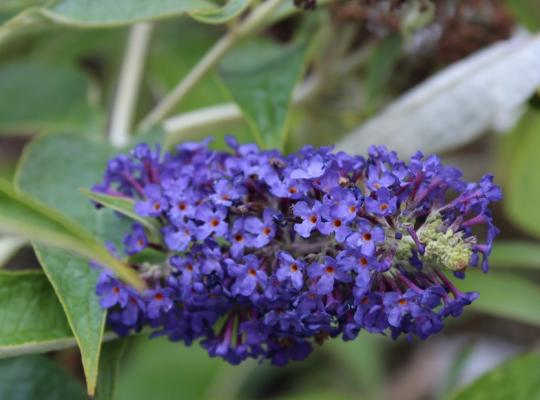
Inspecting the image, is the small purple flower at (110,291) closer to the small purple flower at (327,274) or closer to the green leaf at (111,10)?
the small purple flower at (327,274)

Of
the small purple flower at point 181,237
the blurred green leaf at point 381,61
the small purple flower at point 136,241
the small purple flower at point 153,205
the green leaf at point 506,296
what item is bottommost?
the green leaf at point 506,296

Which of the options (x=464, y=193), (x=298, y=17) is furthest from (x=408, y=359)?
(x=464, y=193)

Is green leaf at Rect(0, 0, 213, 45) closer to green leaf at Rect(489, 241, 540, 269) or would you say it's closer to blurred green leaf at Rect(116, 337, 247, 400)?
green leaf at Rect(489, 241, 540, 269)

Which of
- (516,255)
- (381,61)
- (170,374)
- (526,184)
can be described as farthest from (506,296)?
(170,374)

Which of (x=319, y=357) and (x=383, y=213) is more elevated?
(x=383, y=213)

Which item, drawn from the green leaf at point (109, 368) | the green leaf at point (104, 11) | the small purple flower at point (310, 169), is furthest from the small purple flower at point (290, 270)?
the green leaf at point (104, 11)

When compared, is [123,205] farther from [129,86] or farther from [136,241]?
[129,86]

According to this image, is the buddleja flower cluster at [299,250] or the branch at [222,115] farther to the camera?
the branch at [222,115]

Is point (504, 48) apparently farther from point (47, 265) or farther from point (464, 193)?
point (47, 265)
